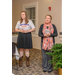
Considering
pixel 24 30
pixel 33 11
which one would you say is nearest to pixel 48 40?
pixel 24 30

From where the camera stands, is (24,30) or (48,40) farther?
(24,30)

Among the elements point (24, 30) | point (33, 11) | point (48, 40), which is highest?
point (33, 11)

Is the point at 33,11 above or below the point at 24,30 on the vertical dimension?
above

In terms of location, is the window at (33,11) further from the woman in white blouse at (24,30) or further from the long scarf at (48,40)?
the long scarf at (48,40)

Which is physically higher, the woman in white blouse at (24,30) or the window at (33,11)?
the window at (33,11)

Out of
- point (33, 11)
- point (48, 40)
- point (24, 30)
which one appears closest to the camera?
point (48, 40)

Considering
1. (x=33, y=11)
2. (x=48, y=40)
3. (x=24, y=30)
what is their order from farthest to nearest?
(x=33, y=11), (x=24, y=30), (x=48, y=40)

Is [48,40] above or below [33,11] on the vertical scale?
below

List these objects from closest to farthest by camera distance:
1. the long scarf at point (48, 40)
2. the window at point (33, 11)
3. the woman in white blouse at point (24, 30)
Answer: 1. the long scarf at point (48, 40)
2. the woman in white blouse at point (24, 30)
3. the window at point (33, 11)

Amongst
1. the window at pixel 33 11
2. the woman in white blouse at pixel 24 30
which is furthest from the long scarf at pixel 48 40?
the window at pixel 33 11

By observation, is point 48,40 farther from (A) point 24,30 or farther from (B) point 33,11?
(B) point 33,11

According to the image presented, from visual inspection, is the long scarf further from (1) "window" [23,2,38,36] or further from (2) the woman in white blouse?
(1) "window" [23,2,38,36]
